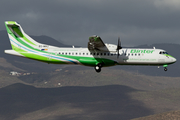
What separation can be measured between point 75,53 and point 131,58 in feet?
37.3

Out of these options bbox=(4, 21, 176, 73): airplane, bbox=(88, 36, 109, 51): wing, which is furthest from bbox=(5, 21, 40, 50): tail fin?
bbox=(88, 36, 109, 51): wing

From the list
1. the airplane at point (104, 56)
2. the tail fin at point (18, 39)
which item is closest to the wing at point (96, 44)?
the airplane at point (104, 56)

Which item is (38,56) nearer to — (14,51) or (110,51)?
(14,51)

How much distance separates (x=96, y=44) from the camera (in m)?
54.7

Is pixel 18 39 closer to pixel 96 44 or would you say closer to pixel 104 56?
pixel 96 44

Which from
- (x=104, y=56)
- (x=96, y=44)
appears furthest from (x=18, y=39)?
(x=104, y=56)

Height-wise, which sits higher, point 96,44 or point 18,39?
point 18,39

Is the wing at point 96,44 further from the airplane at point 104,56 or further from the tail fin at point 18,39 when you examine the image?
the tail fin at point 18,39

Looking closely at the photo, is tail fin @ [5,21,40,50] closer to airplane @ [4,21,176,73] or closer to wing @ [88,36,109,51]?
airplane @ [4,21,176,73]

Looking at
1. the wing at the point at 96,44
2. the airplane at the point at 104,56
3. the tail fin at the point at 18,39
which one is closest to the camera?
the wing at the point at 96,44

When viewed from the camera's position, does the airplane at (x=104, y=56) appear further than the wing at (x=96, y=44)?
Yes

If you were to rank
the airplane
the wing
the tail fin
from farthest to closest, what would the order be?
the tail fin
the airplane
the wing

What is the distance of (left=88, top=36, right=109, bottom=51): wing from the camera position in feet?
172

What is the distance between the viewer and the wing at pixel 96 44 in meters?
52.3
